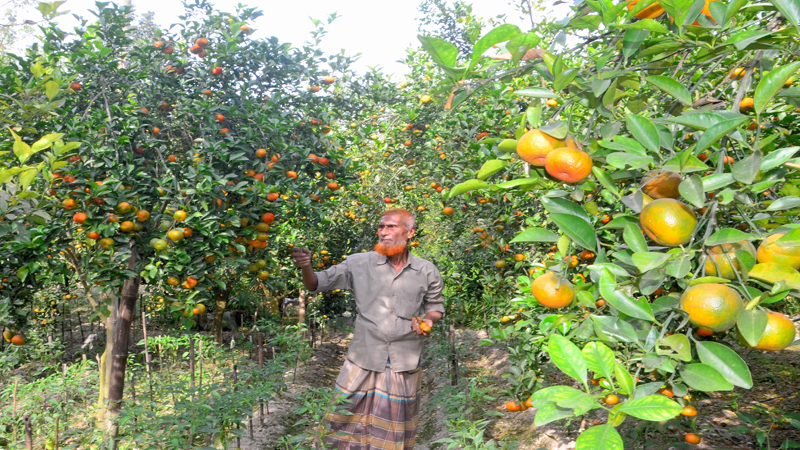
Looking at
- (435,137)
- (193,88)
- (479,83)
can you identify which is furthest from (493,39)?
(435,137)

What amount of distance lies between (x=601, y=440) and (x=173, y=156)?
269cm

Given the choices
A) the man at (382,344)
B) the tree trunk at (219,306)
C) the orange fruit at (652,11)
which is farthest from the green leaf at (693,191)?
the tree trunk at (219,306)

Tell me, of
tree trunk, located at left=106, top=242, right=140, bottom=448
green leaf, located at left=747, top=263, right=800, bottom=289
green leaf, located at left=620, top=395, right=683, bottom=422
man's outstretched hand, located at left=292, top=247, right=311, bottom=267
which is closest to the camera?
green leaf, located at left=620, top=395, right=683, bottom=422

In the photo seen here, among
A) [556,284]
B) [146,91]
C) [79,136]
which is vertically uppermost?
[146,91]

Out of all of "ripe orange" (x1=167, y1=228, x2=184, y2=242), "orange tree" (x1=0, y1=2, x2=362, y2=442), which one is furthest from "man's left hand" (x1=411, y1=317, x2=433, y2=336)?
"ripe orange" (x1=167, y1=228, x2=184, y2=242)

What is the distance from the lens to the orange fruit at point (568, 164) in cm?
80

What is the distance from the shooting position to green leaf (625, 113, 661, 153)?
0.73 meters

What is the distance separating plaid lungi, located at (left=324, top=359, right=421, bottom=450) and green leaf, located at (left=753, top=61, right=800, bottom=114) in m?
2.19

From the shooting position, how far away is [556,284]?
0.88 metres

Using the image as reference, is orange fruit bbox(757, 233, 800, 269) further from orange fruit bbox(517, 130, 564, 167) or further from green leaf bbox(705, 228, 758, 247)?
orange fruit bbox(517, 130, 564, 167)

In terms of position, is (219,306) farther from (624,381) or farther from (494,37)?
(624,381)

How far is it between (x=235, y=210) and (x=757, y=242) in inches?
87.5

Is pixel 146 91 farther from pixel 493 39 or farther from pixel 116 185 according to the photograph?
pixel 493 39

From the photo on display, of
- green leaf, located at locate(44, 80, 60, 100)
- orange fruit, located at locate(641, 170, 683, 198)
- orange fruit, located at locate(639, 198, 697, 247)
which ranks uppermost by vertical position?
green leaf, located at locate(44, 80, 60, 100)
